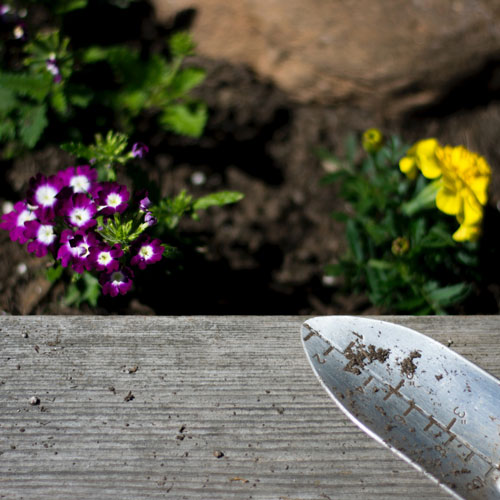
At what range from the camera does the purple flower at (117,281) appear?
4.11 ft

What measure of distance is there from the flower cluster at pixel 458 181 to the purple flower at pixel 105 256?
0.87 m

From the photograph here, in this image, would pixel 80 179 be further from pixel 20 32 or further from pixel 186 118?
pixel 20 32

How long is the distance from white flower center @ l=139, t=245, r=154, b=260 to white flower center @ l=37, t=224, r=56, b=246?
237mm

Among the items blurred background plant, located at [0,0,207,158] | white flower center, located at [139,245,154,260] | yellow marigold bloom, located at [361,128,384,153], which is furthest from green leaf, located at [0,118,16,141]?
yellow marigold bloom, located at [361,128,384,153]

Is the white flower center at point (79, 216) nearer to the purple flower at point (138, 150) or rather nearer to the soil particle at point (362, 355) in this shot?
the purple flower at point (138, 150)

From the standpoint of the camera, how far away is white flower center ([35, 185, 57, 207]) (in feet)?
4.32

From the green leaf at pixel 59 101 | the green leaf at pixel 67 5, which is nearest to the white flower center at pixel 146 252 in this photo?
the green leaf at pixel 59 101

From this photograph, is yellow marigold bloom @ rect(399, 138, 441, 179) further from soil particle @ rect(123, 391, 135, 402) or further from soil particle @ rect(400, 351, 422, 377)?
soil particle @ rect(123, 391, 135, 402)

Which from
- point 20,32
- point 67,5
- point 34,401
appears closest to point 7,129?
point 20,32

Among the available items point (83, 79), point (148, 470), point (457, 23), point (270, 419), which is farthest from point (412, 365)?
point (83, 79)

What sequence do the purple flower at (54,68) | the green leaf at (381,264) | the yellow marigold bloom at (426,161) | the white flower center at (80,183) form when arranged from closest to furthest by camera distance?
the white flower center at (80,183), the yellow marigold bloom at (426,161), the green leaf at (381,264), the purple flower at (54,68)

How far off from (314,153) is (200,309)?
0.98 metres

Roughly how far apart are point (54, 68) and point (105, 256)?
0.96m

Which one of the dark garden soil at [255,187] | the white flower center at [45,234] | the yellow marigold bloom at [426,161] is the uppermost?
the white flower center at [45,234]
